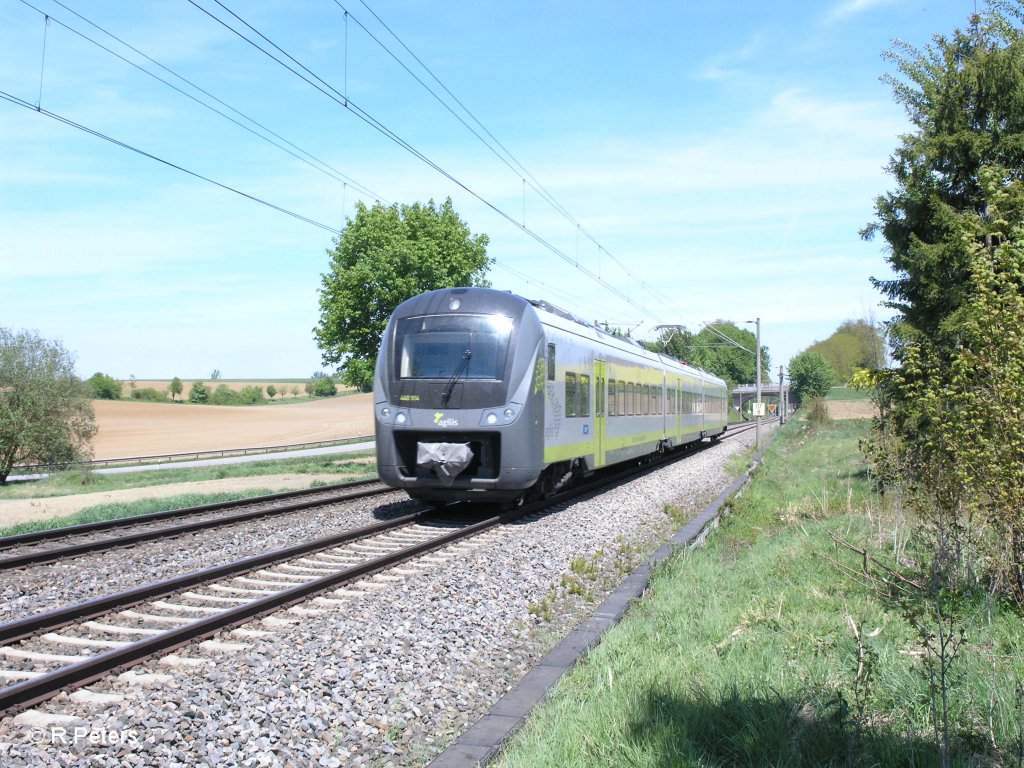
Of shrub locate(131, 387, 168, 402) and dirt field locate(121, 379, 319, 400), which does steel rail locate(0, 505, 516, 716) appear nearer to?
shrub locate(131, 387, 168, 402)

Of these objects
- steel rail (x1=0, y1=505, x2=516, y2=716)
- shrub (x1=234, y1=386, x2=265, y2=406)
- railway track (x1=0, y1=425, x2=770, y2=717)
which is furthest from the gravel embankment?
shrub (x1=234, y1=386, x2=265, y2=406)

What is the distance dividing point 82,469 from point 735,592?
35.5 metres

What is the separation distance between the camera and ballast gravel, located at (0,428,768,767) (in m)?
4.32

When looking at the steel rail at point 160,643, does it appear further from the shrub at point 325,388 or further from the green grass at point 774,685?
the shrub at point 325,388

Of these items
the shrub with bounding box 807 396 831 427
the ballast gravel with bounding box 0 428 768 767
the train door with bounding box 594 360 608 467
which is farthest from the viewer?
the shrub with bounding box 807 396 831 427

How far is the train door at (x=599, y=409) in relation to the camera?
16.3 metres

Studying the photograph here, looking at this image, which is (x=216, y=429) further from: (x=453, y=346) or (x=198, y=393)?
(x=453, y=346)

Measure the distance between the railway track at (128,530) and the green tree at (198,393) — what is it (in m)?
111

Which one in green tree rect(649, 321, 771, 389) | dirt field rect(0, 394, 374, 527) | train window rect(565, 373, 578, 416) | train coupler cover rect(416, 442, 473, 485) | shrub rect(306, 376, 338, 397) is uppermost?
green tree rect(649, 321, 771, 389)

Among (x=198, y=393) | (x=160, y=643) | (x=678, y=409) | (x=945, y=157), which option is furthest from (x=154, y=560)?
(x=198, y=393)

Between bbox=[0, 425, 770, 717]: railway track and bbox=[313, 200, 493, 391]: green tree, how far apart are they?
16.5 m

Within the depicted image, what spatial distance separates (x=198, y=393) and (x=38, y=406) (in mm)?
85958

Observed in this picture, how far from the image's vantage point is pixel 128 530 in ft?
38.6

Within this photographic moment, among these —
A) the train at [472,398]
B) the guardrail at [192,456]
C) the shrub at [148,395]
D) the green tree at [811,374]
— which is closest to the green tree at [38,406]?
the guardrail at [192,456]
